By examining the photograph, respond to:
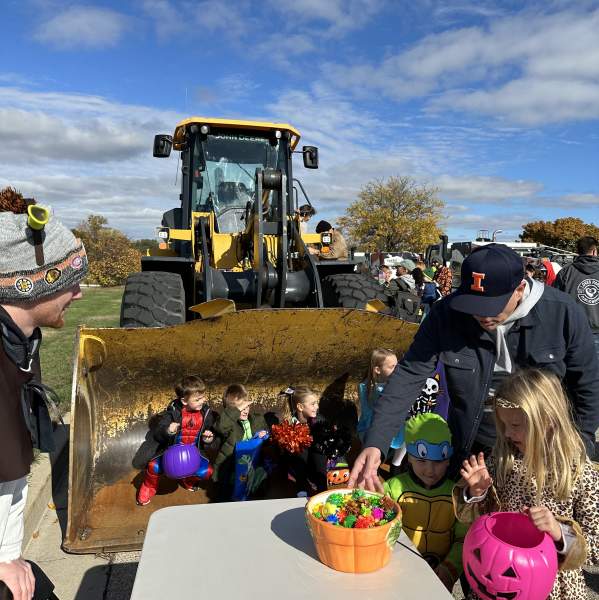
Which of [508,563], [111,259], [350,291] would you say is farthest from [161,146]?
[111,259]

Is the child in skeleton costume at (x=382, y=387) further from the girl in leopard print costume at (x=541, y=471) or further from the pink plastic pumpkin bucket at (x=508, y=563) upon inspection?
the pink plastic pumpkin bucket at (x=508, y=563)

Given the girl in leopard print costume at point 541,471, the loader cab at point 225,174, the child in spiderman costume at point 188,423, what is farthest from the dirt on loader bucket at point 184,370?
the loader cab at point 225,174

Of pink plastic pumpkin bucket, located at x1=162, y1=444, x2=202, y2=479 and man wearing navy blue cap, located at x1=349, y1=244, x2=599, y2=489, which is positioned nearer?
man wearing navy blue cap, located at x1=349, y1=244, x2=599, y2=489

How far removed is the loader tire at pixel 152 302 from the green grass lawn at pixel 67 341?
0.58 meters

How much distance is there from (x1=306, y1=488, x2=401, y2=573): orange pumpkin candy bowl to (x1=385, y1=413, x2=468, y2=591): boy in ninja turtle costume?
93cm

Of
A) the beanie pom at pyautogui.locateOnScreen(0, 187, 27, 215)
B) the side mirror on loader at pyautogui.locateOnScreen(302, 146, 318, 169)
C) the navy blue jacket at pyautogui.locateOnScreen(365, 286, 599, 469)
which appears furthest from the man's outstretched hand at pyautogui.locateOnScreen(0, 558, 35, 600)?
the side mirror on loader at pyautogui.locateOnScreen(302, 146, 318, 169)

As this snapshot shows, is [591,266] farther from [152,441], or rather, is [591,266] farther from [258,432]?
[152,441]

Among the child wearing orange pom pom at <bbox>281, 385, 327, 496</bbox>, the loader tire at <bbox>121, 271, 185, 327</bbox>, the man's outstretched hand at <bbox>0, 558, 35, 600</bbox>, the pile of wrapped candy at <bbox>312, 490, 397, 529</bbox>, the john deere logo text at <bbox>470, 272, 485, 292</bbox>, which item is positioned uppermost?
the john deere logo text at <bbox>470, 272, 485, 292</bbox>

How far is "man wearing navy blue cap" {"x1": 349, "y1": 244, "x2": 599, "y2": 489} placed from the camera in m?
2.08

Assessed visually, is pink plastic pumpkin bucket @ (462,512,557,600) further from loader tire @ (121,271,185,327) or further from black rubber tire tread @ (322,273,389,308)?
black rubber tire tread @ (322,273,389,308)

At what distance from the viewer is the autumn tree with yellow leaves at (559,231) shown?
48.9 meters

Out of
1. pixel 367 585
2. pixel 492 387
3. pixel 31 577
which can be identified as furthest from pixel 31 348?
pixel 492 387

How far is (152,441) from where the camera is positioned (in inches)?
146

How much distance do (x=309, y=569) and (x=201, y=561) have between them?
1.02 ft
